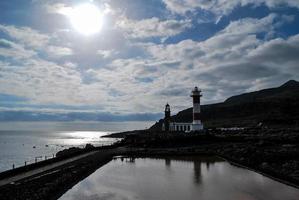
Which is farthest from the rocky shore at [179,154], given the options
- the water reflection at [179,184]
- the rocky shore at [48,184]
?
the water reflection at [179,184]

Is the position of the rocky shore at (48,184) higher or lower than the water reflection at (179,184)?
higher

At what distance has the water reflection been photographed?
27.6 m

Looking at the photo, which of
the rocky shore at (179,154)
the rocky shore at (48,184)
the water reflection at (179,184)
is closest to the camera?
the rocky shore at (48,184)

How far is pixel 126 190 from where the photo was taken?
30.3 m

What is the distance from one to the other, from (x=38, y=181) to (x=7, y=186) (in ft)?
10.2

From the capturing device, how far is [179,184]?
108ft

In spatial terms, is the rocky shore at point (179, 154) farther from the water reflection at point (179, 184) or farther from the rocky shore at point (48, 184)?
the water reflection at point (179, 184)

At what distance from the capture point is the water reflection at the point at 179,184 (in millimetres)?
27641

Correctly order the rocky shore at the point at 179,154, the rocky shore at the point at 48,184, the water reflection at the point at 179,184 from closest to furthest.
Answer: the rocky shore at the point at 48,184
the rocky shore at the point at 179,154
the water reflection at the point at 179,184

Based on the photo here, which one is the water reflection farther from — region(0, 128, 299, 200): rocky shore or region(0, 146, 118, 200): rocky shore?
region(0, 128, 299, 200): rocky shore

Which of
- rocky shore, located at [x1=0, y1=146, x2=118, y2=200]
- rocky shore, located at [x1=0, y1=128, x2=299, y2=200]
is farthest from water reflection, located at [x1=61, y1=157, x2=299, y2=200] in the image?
rocky shore, located at [x1=0, y1=128, x2=299, y2=200]

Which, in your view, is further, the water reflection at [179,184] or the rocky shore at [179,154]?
the water reflection at [179,184]

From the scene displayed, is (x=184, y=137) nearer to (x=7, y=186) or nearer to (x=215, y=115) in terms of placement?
(x=7, y=186)

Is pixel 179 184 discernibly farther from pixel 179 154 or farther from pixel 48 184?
pixel 179 154
